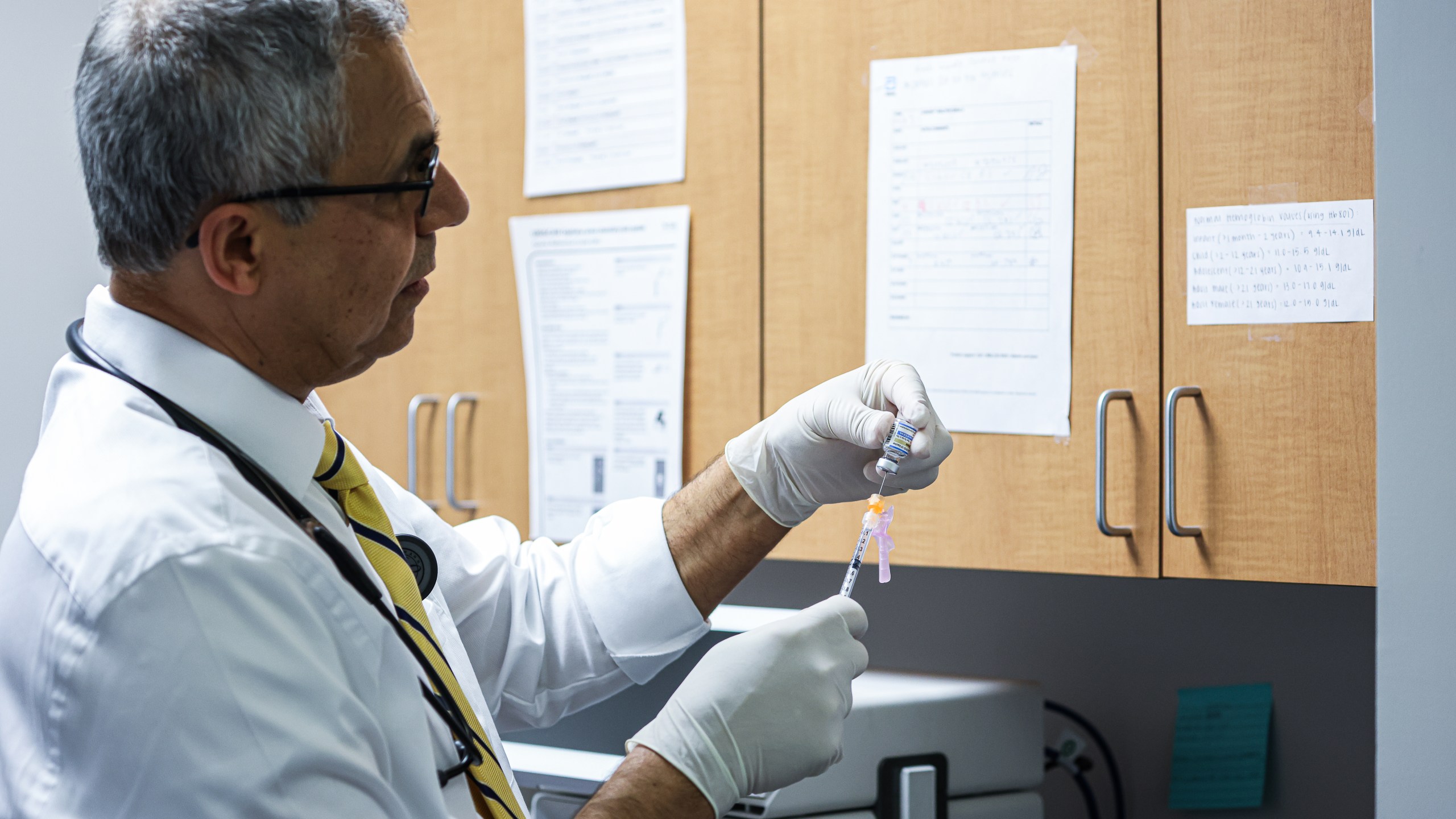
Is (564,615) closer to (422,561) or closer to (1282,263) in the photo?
(422,561)

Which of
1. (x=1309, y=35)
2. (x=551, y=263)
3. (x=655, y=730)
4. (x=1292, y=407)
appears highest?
(x=1309, y=35)

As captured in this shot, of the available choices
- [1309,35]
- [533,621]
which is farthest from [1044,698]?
[1309,35]

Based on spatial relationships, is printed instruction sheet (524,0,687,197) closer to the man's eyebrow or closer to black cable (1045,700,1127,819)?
the man's eyebrow

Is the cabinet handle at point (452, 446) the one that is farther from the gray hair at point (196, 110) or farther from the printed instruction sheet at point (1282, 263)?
the printed instruction sheet at point (1282, 263)

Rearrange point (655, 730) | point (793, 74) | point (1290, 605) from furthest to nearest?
1. point (1290, 605)
2. point (793, 74)
3. point (655, 730)

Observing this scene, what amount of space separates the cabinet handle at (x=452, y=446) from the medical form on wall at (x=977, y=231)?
1.96 feet

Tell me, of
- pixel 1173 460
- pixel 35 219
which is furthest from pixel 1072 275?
pixel 35 219

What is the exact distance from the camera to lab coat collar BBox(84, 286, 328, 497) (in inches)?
30.6

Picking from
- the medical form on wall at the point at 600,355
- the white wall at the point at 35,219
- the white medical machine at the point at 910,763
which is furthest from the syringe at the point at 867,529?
the white wall at the point at 35,219

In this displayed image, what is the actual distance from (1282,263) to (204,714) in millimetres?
1049

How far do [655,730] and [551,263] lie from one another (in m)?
0.75

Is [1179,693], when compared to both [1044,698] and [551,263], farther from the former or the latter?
[551,263]

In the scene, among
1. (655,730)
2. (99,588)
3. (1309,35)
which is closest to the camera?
(99,588)

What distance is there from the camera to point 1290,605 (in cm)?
145
